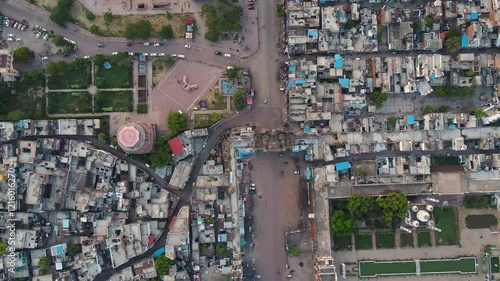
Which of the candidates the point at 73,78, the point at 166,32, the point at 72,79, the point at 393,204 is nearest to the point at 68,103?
the point at 72,79

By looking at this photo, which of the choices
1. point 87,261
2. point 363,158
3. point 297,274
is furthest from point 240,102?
point 87,261

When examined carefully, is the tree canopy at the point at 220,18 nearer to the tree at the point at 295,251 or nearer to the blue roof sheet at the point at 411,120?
the blue roof sheet at the point at 411,120

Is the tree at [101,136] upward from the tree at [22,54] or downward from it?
downward

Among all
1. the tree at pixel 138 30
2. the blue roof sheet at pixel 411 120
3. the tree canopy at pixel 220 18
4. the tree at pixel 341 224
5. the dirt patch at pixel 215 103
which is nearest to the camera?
the tree at pixel 341 224

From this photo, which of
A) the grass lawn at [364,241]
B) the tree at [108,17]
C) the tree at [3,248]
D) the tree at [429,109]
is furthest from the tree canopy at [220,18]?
the tree at [3,248]

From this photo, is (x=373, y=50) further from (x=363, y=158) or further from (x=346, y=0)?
(x=363, y=158)
